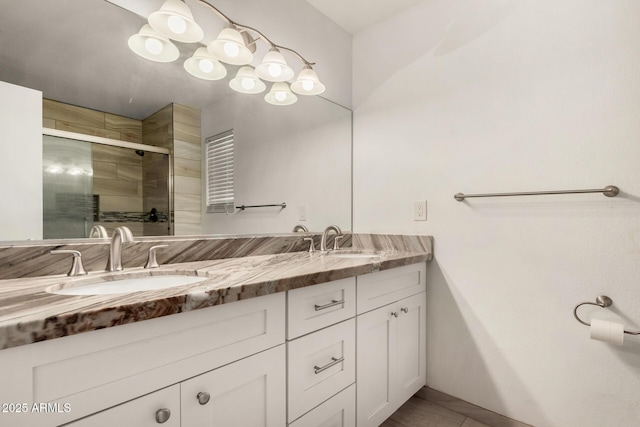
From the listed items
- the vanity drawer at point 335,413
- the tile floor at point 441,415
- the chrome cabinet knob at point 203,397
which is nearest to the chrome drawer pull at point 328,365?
the vanity drawer at point 335,413

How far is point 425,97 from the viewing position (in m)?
1.80

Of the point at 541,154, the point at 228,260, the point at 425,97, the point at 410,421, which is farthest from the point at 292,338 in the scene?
the point at 425,97

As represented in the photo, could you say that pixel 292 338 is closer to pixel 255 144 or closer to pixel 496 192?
pixel 255 144

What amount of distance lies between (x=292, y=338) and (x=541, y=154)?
1319 mm

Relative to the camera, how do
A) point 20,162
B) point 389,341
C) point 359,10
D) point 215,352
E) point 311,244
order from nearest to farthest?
1. point 215,352
2. point 20,162
3. point 389,341
4. point 311,244
5. point 359,10

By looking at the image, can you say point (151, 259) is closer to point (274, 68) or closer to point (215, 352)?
point (215, 352)

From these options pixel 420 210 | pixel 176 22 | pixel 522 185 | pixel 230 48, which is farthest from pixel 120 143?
pixel 522 185

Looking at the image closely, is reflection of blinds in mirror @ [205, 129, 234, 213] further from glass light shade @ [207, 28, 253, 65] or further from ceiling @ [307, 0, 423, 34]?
ceiling @ [307, 0, 423, 34]

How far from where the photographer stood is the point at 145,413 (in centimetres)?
68

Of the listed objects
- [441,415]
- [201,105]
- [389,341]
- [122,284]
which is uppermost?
[201,105]

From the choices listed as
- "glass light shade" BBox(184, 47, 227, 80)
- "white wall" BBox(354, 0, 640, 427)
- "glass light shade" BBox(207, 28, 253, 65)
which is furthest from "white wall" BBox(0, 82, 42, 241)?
"white wall" BBox(354, 0, 640, 427)

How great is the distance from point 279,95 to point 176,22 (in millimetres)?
631

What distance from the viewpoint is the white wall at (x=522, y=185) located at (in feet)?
4.11

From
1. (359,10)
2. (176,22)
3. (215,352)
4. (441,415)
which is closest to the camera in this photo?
(215,352)
